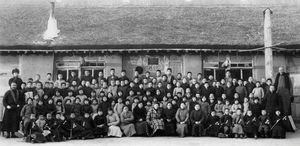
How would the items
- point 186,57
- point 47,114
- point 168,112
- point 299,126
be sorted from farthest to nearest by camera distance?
point 186,57 < point 299,126 < point 168,112 < point 47,114

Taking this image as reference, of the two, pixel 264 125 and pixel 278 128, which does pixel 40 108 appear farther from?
pixel 278 128

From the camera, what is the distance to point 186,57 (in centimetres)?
1820

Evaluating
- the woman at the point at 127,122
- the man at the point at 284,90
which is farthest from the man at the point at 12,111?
the man at the point at 284,90

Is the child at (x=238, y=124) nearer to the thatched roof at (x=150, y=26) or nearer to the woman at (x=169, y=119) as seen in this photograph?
the woman at (x=169, y=119)

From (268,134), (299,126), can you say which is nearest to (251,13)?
(299,126)

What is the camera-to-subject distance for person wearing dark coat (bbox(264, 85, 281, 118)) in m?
13.7

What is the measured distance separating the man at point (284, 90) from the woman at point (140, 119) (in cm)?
474

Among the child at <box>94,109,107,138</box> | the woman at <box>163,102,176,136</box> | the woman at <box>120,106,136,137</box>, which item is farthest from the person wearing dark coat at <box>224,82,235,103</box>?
the child at <box>94,109,107,138</box>

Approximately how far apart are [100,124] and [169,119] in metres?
2.25

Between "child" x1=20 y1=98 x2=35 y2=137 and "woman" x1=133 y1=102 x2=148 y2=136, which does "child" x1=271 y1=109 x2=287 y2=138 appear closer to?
"woman" x1=133 y1=102 x2=148 y2=136

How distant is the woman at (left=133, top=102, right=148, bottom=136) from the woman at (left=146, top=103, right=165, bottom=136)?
0.66 ft

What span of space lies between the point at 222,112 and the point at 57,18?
9937 mm

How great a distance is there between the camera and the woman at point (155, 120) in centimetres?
1327

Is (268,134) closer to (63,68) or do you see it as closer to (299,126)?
(299,126)
